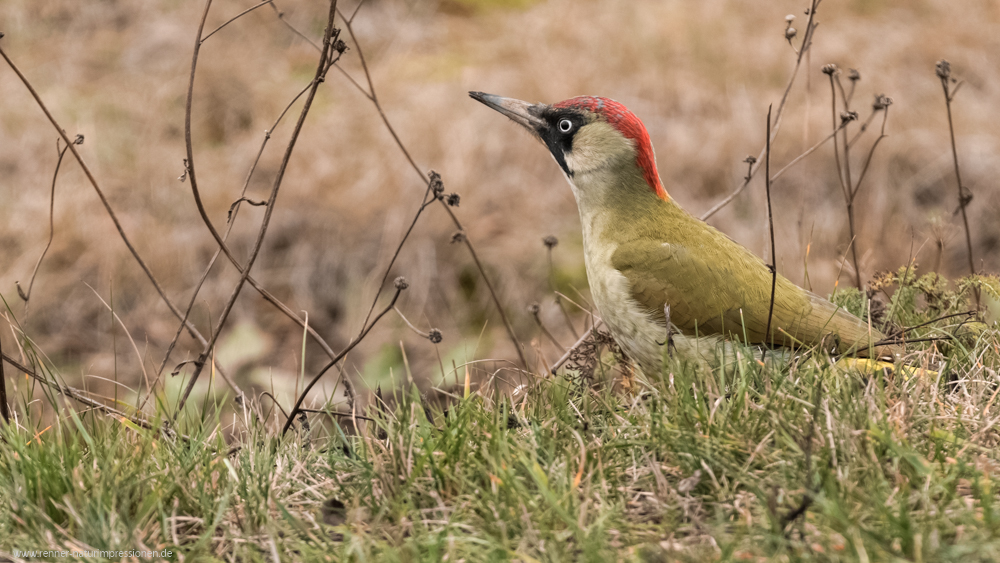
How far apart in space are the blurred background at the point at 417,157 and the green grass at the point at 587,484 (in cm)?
241

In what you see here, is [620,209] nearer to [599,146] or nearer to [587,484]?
[599,146]

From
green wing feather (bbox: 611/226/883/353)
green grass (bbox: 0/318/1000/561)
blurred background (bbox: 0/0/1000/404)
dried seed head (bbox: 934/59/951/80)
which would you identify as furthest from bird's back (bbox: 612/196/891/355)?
blurred background (bbox: 0/0/1000/404)

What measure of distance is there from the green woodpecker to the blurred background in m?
1.64

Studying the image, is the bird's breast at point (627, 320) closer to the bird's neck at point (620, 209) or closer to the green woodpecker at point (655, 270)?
the green woodpecker at point (655, 270)

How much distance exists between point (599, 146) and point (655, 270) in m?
0.62

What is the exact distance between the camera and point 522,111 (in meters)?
3.60

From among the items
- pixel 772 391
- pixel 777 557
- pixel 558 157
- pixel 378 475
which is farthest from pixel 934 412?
pixel 558 157

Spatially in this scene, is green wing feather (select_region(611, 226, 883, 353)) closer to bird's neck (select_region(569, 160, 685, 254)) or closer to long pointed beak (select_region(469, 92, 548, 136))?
bird's neck (select_region(569, 160, 685, 254))

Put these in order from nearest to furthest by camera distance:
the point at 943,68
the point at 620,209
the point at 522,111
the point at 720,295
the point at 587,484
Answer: the point at 587,484 → the point at 720,295 → the point at 943,68 → the point at 620,209 → the point at 522,111

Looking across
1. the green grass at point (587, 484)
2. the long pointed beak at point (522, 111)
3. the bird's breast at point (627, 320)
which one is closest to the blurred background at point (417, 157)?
the long pointed beak at point (522, 111)

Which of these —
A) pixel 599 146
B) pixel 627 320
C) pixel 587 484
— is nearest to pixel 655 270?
pixel 627 320

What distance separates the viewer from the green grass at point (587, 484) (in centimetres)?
177

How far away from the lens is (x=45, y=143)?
23.3 ft

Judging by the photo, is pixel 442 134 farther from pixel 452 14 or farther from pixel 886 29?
pixel 886 29
